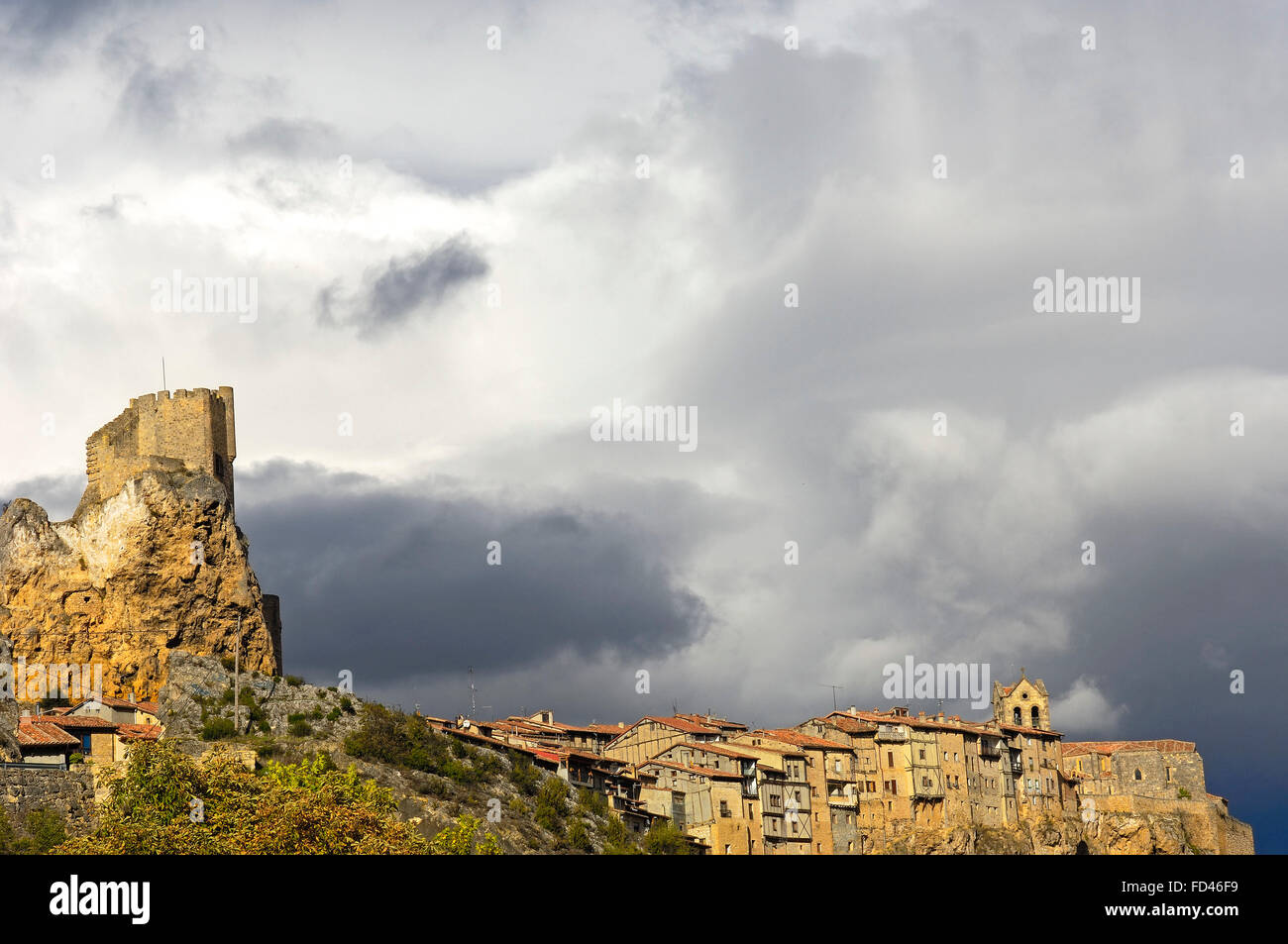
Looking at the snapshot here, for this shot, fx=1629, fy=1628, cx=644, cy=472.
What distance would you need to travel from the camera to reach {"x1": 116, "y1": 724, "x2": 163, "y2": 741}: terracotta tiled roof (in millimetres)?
79319

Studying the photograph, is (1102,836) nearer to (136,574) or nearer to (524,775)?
(524,775)

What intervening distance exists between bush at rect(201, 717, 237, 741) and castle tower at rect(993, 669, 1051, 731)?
280ft

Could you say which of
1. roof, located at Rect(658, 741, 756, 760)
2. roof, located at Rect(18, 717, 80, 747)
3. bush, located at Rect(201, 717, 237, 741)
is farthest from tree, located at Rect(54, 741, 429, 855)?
roof, located at Rect(658, 741, 756, 760)

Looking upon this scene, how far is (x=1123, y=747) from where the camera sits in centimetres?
15075

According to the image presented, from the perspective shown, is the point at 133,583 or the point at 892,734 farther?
the point at 892,734

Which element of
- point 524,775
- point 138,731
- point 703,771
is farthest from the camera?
point 703,771

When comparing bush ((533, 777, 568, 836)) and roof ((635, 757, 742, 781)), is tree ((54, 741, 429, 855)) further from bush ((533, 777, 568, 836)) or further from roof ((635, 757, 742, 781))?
roof ((635, 757, 742, 781))

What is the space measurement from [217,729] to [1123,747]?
93.4 meters

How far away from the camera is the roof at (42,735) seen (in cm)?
7168

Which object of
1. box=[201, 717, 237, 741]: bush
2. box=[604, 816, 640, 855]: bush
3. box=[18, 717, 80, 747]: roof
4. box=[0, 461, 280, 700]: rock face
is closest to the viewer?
box=[18, 717, 80, 747]: roof

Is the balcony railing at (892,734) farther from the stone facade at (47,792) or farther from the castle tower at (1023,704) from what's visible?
the stone facade at (47,792)

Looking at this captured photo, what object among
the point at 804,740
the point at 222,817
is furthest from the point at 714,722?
the point at 222,817
